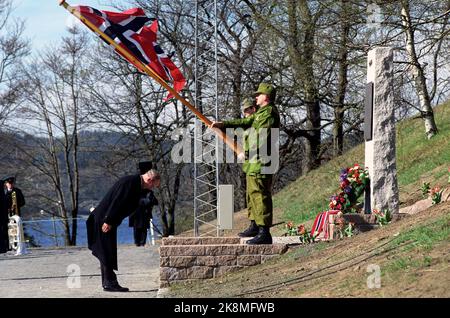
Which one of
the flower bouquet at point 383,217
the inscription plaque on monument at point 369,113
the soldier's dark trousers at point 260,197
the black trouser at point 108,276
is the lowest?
the black trouser at point 108,276

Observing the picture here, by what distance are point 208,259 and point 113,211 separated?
91.4 inches

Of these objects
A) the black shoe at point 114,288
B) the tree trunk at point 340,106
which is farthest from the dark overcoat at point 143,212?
the tree trunk at point 340,106

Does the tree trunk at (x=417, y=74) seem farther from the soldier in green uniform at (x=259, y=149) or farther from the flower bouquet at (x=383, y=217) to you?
the soldier in green uniform at (x=259, y=149)

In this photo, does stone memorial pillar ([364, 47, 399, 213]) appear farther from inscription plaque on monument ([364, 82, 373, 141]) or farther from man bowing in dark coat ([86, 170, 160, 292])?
man bowing in dark coat ([86, 170, 160, 292])

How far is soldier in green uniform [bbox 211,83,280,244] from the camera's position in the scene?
13125mm

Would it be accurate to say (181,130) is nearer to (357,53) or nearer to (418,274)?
(357,53)

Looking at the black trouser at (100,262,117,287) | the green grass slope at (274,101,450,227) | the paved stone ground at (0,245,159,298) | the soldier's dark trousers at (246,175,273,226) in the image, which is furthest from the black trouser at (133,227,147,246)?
the green grass slope at (274,101,450,227)

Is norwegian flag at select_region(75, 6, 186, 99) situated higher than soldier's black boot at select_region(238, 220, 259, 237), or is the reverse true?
norwegian flag at select_region(75, 6, 186, 99)

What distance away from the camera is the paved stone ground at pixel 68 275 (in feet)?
42.2

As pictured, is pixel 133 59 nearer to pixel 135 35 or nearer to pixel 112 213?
pixel 135 35

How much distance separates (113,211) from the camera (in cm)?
1157

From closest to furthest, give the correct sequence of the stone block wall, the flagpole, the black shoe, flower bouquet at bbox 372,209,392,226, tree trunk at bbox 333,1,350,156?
the black shoe, the stone block wall, flower bouquet at bbox 372,209,392,226, the flagpole, tree trunk at bbox 333,1,350,156

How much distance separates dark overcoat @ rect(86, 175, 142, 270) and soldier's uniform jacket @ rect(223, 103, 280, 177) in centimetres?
201
